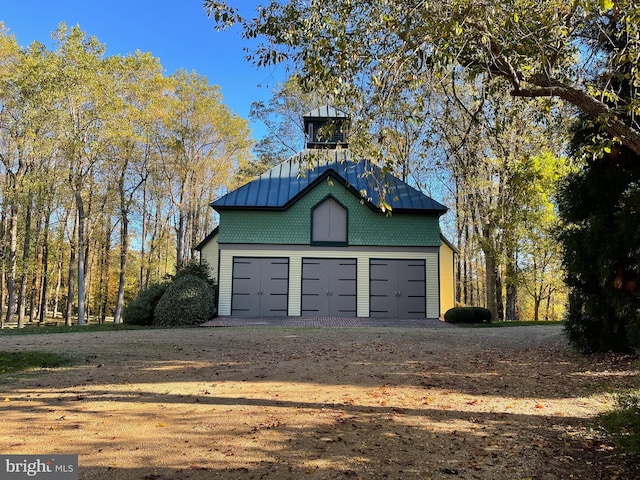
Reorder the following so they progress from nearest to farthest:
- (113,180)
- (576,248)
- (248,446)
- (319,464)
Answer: (319,464) < (248,446) < (576,248) < (113,180)

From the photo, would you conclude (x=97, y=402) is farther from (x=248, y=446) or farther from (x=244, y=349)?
(x=244, y=349)

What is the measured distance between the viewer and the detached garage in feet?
64.6

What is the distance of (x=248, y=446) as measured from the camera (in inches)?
161

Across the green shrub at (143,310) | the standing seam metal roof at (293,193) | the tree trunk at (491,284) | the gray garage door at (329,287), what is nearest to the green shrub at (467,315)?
the tree trunk at (491,284)

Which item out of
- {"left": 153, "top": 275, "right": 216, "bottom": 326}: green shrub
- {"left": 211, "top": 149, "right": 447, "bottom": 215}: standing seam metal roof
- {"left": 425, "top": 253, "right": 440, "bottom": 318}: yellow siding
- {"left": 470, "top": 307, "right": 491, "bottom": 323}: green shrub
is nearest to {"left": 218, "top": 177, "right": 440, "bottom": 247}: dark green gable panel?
{"left": 211, "top": 149, "right": 447, "bottom": 215}: standing seam metal roof

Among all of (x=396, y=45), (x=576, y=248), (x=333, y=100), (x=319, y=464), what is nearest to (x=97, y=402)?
(x=319, y=464)

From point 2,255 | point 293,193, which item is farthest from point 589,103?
point 2,255

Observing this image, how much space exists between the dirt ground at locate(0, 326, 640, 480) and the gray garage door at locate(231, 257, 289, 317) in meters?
10.4

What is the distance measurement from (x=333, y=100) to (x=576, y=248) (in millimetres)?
6007

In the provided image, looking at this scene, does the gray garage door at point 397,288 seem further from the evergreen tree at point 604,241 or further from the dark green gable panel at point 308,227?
the evergreen tree at point 604,241

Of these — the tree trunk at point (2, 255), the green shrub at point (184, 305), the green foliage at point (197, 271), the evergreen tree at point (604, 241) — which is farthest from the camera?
the tree trunk at point (2, 255)

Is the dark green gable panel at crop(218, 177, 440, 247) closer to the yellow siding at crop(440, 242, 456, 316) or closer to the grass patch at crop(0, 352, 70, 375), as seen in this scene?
the yellow siding at crop(440, 242, 456, 316)

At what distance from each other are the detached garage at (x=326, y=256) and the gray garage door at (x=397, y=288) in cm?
4

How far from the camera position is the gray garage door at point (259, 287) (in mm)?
19594
